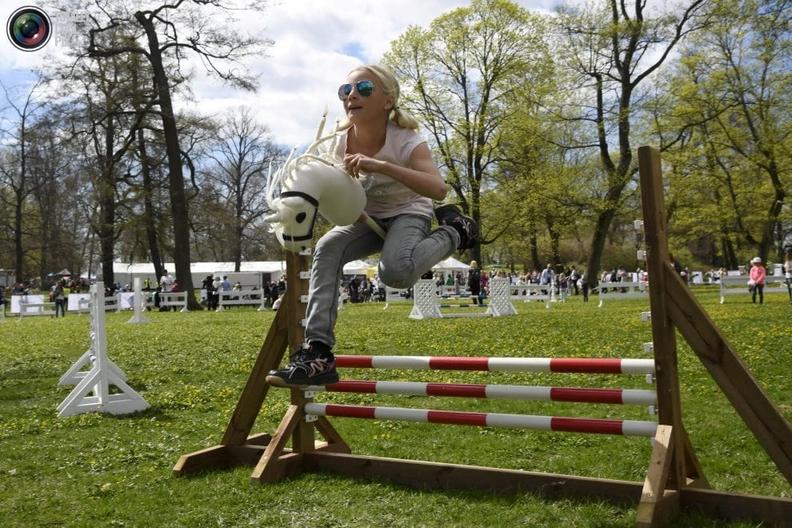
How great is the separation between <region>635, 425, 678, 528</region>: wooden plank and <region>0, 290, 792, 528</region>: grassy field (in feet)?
1.03

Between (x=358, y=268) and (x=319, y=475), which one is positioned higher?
(x=358, y=268)

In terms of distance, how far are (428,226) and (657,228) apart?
1.32 metres

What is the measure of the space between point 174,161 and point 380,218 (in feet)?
98.5

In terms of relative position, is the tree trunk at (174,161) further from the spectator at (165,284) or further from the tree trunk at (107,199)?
the tree trunk at (107,199)

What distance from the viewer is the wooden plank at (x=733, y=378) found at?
356 centimetres

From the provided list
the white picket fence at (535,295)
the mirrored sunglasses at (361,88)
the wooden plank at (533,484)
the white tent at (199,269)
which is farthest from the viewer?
the white tent at (199,269)

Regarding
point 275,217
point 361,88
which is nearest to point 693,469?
point 275,217

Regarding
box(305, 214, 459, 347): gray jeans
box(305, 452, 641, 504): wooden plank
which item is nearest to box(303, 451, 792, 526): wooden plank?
box(305, 452, 641, 504): wooden plank

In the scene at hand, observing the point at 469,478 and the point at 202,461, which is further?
the point at 202,461

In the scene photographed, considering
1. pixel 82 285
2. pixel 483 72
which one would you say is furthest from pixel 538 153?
pixel 82 285

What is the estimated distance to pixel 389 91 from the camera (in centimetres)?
444

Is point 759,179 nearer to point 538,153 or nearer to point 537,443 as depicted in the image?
point 538,153

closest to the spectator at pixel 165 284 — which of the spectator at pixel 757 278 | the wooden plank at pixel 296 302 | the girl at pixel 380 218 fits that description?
the spectator at pixel 757 278

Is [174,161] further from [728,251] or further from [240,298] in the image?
[728,251]
